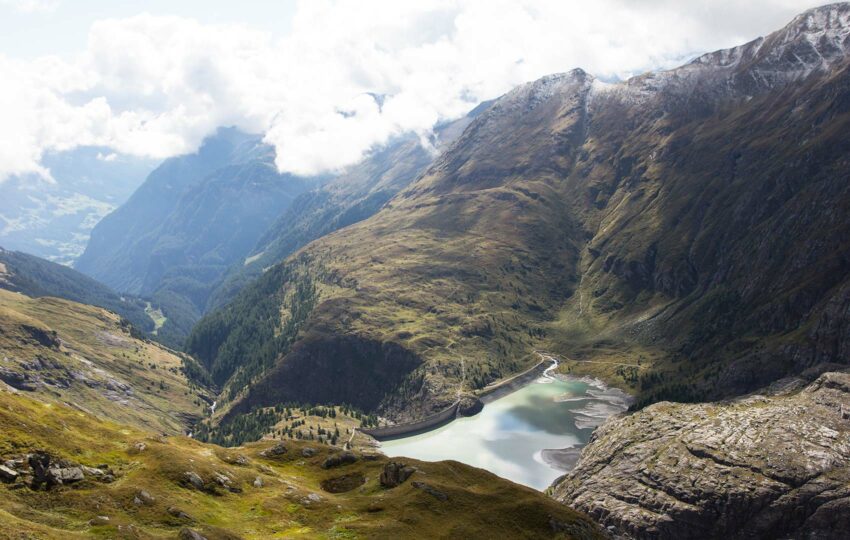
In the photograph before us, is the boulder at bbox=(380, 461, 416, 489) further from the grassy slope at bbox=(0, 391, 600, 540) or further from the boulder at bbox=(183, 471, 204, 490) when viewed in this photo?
the boulder at bbox=(183, 471, 204, 490)

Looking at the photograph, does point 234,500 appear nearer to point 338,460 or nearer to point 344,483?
point 344,483

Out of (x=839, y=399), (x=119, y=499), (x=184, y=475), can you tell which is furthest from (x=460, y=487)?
(x=839, y=399)

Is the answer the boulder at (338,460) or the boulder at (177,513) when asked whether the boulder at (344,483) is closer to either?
the boulder at (338,460)

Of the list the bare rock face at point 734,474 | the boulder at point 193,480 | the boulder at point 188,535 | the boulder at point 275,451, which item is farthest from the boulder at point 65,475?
the bare rock face at point 734,474

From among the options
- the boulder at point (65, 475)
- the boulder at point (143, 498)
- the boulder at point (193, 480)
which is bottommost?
the boulder at point (193, 480)

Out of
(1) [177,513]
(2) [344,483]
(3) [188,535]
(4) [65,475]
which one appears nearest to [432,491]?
(2) [344,483]
